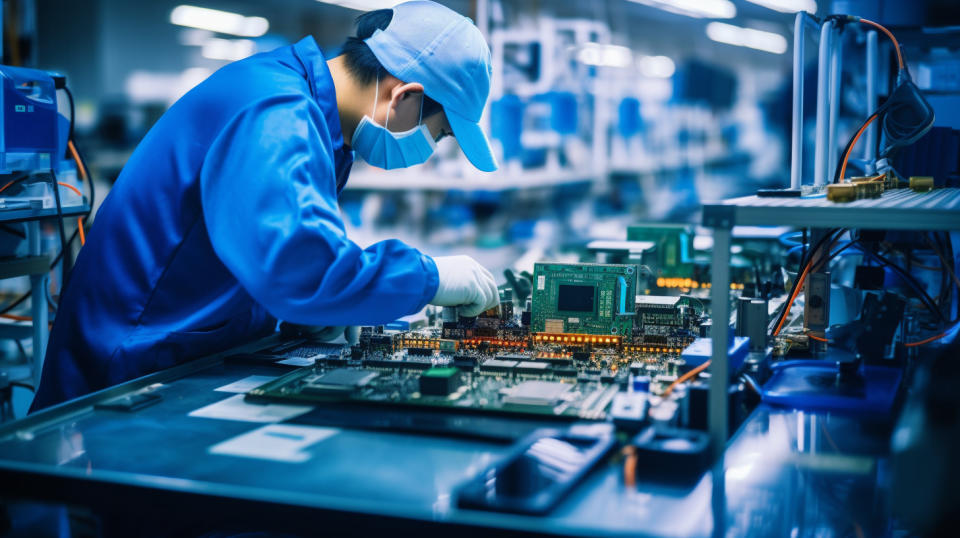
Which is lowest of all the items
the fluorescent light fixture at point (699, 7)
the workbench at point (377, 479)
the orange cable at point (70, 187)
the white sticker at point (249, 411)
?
the workbench at point (377, 479)

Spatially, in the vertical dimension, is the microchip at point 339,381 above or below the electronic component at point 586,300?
below

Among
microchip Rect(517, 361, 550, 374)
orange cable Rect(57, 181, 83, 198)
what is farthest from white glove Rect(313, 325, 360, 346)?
orange cable Rect(57, 181, 83, 198)

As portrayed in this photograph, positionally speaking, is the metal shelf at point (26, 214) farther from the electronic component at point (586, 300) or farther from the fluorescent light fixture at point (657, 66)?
the fluorescent light fixture at point (657, 66)

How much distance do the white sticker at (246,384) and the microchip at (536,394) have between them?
1.61ft

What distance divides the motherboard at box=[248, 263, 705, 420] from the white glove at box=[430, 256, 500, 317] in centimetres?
7

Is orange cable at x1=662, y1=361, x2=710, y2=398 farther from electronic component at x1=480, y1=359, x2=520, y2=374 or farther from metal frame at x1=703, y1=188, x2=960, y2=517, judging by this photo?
electronic component at x1=480, y1=359, x2=520, y2=374

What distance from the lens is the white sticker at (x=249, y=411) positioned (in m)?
1.32

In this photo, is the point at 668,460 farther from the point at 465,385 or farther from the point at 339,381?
the point at 339,381

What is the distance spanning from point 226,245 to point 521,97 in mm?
3796

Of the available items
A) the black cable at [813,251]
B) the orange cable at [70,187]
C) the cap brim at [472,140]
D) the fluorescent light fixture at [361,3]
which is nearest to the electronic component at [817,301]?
the black cable at [813,251]

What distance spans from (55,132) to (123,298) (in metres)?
1.24

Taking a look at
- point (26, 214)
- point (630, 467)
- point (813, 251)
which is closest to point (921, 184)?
point (813, 251)

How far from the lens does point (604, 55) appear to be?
619 centimetres

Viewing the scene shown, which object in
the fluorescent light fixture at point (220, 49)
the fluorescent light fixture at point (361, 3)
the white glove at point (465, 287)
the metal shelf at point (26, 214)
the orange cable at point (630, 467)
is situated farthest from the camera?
the fluorescent light fixture at point (220, 49)
